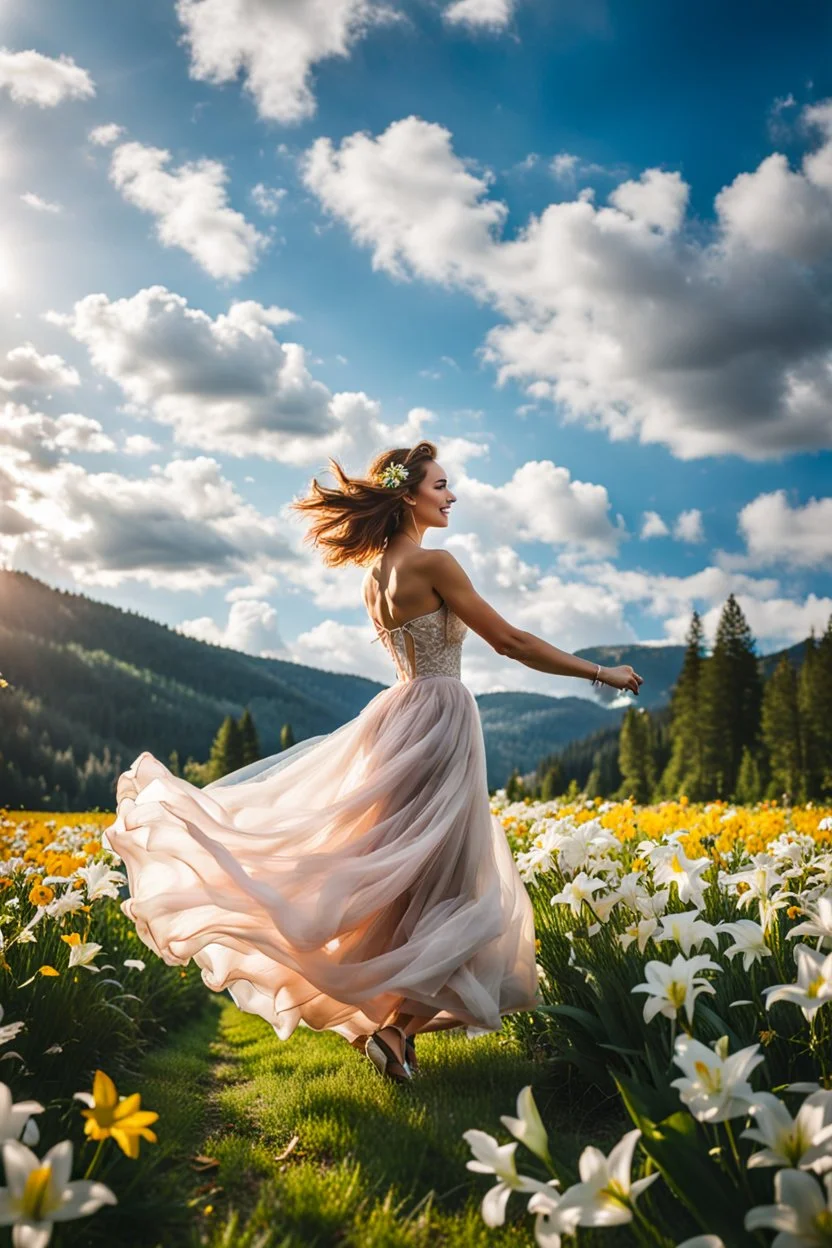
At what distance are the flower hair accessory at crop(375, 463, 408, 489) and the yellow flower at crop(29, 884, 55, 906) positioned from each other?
3.46 m

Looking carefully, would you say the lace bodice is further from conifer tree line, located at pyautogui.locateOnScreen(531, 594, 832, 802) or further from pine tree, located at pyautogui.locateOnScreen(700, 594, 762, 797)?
pine tree, located at pyautogui.locateOnScreen(700, 594, 762, 797)

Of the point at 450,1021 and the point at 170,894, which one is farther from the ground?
the point at 170,894

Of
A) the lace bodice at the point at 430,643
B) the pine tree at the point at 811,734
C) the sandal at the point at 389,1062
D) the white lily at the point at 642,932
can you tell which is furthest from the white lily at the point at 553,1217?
the pine tree at the point at 811,734

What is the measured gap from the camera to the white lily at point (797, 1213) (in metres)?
2.07

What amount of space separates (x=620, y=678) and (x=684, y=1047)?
2711 millimetres

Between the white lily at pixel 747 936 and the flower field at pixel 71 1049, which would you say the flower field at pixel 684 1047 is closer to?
the white lily at pixel 747 936

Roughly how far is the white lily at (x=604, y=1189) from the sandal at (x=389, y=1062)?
8.08 feet

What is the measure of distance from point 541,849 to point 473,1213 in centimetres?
285

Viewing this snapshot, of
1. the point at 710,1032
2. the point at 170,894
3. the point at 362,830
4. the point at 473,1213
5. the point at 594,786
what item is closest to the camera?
the point at 473,1213

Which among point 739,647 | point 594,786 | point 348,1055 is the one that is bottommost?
point 594,786

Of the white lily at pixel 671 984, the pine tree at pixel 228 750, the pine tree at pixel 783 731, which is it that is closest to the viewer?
the white lily at pixel 671 984

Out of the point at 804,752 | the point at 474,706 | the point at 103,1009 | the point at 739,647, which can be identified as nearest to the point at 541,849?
the point at 474,706

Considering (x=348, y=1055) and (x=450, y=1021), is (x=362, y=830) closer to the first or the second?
(x=450, y=1021)

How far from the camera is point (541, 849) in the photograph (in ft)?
18.6
